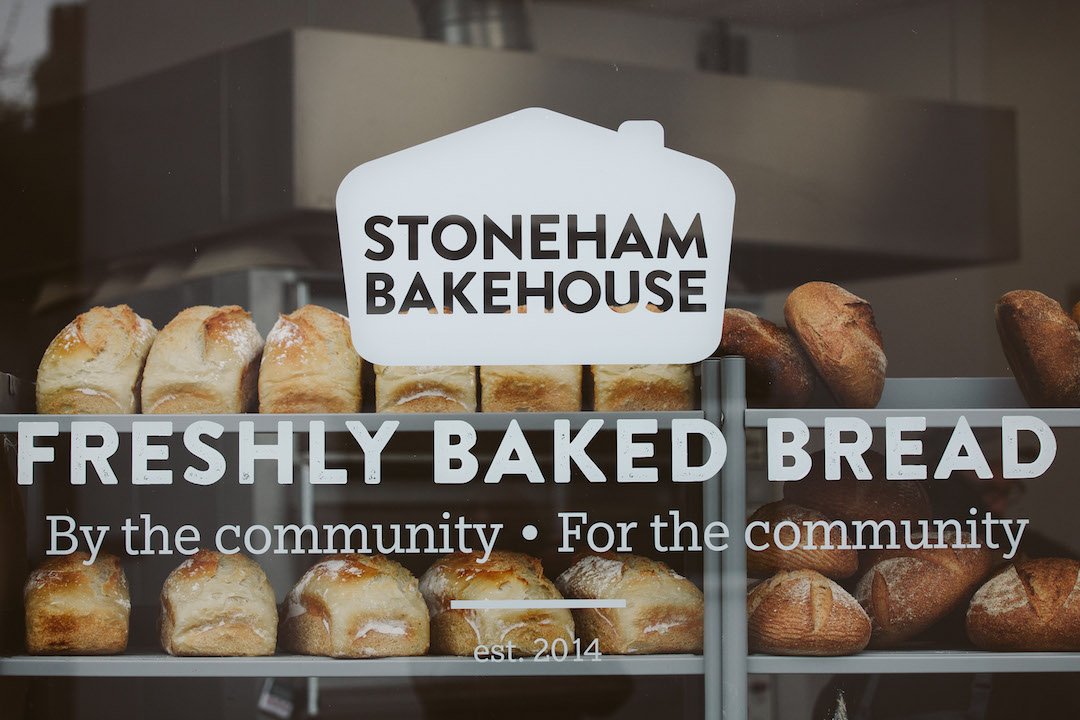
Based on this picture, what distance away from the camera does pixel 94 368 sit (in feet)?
6.65

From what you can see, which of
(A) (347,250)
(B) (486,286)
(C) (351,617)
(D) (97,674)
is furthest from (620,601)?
(D) (97,674)

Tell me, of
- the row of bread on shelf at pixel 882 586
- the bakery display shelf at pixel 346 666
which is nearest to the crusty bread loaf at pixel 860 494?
the row of bread on shelf at pixel 882 586

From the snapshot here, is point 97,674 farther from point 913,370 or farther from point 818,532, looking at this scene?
point 913,370

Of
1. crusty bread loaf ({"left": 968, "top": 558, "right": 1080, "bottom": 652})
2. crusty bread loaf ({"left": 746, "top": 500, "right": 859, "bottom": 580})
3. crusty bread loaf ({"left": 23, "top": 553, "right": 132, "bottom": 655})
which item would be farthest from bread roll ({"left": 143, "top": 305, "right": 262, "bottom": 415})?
crusty bread loaf ({"left": 968, "top": 558, "right": 1080, "bottom": 652})

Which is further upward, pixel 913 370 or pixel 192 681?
pixel 913 370

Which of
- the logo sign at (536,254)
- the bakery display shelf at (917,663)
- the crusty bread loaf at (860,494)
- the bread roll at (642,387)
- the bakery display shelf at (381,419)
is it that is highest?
the logo sign at (536,254)

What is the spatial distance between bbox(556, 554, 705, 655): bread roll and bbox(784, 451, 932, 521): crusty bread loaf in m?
0.29

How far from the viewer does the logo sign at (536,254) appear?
1.96m

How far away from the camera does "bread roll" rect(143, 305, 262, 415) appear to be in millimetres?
2021

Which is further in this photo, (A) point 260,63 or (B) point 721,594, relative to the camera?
(A) point 260,63

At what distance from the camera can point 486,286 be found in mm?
1969

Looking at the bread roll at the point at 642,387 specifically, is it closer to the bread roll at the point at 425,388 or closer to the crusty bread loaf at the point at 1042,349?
the bread roll at the point at 425,388

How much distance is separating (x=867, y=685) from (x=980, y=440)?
0.56m

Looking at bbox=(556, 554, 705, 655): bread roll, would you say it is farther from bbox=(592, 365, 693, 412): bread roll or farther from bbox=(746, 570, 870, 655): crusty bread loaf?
bbox=(592, 365, 693, 412): bread roll
